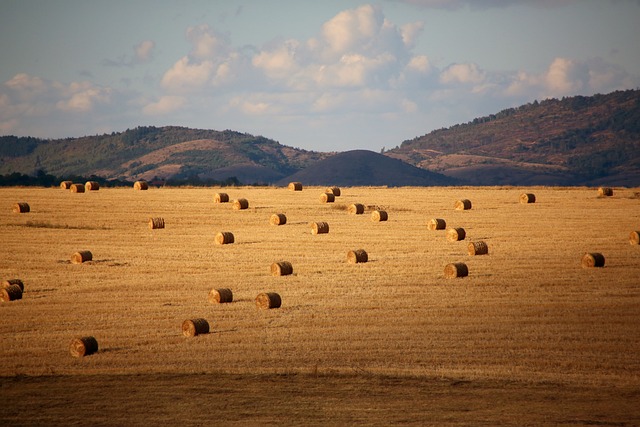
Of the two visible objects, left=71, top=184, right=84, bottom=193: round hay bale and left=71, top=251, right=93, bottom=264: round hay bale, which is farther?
left=71, top=184, right=84, bottom=193: round hay bale

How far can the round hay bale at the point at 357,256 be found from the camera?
1505 inches

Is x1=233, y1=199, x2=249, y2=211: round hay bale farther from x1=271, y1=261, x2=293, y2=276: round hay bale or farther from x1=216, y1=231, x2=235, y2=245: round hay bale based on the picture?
x1=271, y1=261, x2=293, y2=276: round hay bale

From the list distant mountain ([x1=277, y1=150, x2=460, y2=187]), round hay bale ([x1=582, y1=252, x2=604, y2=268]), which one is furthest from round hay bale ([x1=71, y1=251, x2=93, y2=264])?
distant mountain ([x1=277, y1=150, x2=460, y2=187])

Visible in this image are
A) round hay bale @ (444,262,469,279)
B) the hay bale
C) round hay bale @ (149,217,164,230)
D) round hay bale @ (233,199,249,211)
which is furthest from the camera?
round hay bale @ (233,199,249,211)

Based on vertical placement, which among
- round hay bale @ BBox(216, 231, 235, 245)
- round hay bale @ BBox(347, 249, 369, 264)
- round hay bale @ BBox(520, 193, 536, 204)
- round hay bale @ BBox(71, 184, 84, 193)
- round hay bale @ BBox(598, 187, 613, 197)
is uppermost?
round hay bale @ BBox(71, 184, 84, 193)

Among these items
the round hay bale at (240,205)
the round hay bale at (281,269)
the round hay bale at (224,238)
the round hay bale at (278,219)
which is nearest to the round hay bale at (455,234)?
the round hay bale at (278,219)

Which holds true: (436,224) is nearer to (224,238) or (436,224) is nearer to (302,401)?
(224,238)

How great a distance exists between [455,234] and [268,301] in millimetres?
16516

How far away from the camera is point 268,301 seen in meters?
29.5

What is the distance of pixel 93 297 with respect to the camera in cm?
3219

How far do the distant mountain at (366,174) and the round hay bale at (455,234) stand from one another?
114 metres

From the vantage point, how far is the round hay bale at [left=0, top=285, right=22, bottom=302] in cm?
3136

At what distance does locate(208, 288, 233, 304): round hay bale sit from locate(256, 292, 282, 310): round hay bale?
1325 mm

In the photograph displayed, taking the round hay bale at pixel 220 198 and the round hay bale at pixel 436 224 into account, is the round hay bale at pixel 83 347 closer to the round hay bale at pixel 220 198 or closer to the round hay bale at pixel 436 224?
the round hay bale at pixel 436 224
